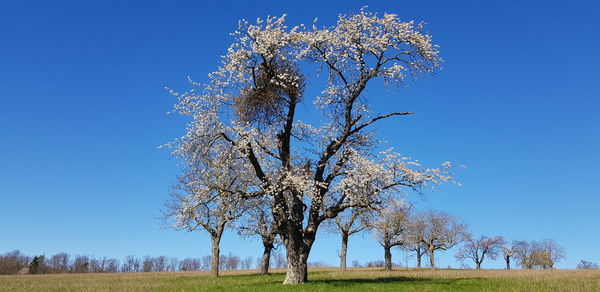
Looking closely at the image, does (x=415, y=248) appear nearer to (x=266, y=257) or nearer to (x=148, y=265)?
(x=266, y=257)

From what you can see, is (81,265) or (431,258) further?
(81,265)

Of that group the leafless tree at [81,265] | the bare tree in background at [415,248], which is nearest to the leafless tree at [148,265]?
the leafless tree at [81,265]

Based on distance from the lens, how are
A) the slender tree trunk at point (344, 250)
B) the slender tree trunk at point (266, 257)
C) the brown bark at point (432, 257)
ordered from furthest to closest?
the brown bark at point (432, 257) < the slender tree trunk at point (344, 250) < the slender tree trunk at point (266, 257)

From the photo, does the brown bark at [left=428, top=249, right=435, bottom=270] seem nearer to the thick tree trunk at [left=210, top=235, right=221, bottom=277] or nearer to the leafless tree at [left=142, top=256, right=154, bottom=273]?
the thick tree trunk at [left=210, top=235, right=221, bottom=277]

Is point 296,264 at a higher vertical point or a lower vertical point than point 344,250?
higher

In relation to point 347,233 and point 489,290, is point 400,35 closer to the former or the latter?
point 489,290

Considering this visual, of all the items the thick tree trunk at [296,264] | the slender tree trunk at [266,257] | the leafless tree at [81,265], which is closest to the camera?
the thick tree trunk at [296,264]

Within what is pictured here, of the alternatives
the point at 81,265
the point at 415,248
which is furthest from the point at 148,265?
the point at 415,248

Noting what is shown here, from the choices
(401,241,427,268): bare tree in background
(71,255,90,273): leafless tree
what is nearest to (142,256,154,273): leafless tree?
(71,255,90,273): leafless tree

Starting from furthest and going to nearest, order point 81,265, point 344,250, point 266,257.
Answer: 1. point 81,265
2. point 344,250
3. point 266,257

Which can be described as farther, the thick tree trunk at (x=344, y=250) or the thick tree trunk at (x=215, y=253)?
the thick tree trunk at (x=344, y=250)

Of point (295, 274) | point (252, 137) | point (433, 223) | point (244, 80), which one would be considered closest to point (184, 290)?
point (295, 274)

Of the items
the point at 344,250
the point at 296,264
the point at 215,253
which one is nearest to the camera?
the point at 296,264

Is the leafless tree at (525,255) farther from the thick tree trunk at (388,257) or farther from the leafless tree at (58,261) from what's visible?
the leafless tree at (58,261)
